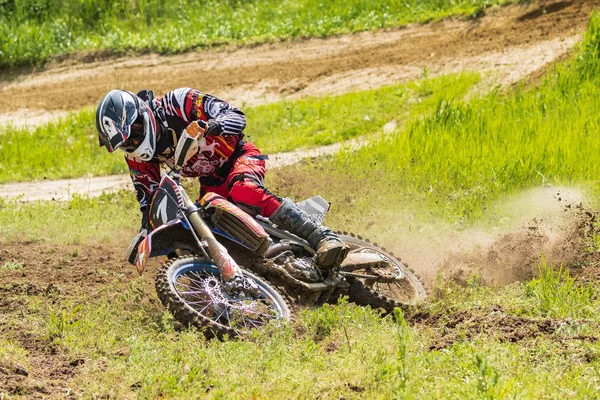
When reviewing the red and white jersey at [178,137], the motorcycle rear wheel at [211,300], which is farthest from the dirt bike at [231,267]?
the red and white jersey at [178,137]

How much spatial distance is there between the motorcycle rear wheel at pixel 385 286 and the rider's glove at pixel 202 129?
1.72 metres

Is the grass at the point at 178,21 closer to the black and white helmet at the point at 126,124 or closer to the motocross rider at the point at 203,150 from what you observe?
the motocross rider at the point at 203,150

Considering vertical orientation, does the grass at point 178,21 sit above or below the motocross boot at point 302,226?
below

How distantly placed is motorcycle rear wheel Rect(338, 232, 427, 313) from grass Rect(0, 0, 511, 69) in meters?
12.5

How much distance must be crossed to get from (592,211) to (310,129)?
22.8 feet

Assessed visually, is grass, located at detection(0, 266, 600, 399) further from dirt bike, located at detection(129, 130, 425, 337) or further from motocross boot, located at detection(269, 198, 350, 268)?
motocross boot, located at detection(269, 198, 350, 268)

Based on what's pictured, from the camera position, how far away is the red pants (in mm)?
7176

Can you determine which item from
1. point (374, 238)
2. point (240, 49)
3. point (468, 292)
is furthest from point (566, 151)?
point (240, 49)

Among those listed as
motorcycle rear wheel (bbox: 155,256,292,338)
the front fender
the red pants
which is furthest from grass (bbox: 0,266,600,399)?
the red pants

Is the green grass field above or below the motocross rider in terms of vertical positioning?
below

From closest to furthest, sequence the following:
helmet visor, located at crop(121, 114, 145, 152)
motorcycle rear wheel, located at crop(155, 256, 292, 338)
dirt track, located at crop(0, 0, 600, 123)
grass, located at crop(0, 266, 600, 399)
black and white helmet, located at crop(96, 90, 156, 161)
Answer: grass, located at crop(0, 266, 600, 399) → motorcycle rear wheel, located at crop(155, 256, 292, 338) → black and white helmet, located at crop(96, 90, 156, 161) → helmet visor, located at crop(121, 114, 145, 152) → dirt track, located at crop(0, 0, 600, 123)

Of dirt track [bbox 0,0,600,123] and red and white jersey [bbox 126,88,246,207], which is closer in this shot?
red and white jersey [bbox 126,88,246,207]

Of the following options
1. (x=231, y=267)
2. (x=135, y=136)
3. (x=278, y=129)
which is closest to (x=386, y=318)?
(x=231, y=267)

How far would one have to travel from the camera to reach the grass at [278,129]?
14320 mm
